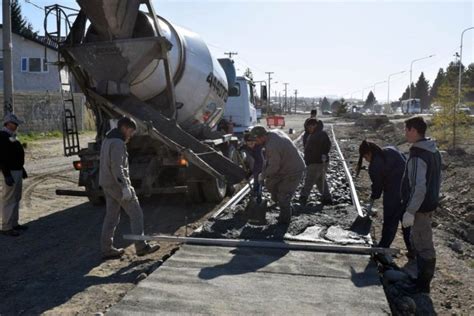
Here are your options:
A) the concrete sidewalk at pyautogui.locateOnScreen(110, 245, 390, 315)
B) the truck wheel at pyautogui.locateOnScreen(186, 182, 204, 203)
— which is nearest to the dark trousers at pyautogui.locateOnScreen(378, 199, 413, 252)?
the concrete sidewalk at pyautogui.locateOnScreen(110, 245, 390, 315)

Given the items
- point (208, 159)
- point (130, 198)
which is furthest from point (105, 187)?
point (208, 159)

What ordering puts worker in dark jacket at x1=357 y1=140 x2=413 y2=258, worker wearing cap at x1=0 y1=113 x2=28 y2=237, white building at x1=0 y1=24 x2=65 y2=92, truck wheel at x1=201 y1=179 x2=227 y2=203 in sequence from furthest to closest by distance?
white building at x1=0 y1=24 x2=65 y2=92, truck wheel at x1=201 y1=179 x2=227 y2=203, worker wearing cap at x1=0 y1=113 x2=28 y2=237, worker in dark jacket at x1=357 y1=140 x2=413 y2=258

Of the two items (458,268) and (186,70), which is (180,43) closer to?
(186,70)

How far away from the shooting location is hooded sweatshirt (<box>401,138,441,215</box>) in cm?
539

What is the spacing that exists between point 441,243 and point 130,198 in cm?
486

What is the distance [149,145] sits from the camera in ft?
31.5

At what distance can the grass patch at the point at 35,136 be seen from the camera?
24.5 meters

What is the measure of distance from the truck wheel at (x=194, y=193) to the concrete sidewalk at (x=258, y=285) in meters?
3.73

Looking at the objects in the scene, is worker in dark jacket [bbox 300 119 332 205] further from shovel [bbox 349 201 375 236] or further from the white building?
the white building

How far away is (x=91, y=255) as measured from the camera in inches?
275

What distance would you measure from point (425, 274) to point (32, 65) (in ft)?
115

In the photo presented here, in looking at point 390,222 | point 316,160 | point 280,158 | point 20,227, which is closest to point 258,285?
point 390,222

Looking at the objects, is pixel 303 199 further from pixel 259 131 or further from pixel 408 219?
pixel 408 219

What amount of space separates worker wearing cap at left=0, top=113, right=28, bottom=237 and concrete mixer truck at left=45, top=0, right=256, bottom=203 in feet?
3.18
